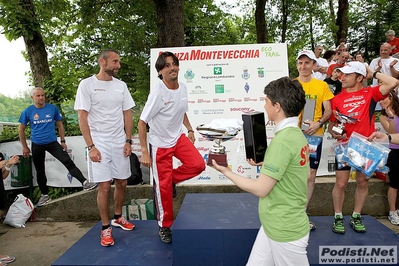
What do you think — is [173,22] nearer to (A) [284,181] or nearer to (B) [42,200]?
(B) [42,200]

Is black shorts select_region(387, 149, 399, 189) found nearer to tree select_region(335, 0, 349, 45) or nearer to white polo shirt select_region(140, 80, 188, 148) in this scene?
white polo shirt select_region(140, 80, 188, 148)

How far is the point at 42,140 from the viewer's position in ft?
15.5

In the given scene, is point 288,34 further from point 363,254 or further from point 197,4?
point 363,254

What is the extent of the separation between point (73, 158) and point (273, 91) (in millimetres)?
4416

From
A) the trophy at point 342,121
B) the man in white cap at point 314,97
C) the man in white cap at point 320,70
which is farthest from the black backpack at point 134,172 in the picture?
the man in white cap at point 320,70

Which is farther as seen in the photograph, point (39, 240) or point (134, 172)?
point (134, 172)

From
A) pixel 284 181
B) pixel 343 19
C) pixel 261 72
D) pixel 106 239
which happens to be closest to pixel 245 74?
pixel 261 72

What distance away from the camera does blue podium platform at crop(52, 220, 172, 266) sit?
262 cm

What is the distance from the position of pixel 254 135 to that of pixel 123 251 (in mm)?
1798

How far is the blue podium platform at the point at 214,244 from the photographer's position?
2471 mm

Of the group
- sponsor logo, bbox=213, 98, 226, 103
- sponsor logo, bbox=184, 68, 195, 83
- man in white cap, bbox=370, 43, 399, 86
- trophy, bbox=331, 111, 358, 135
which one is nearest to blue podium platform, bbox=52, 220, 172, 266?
trophy, bbox=331, 111, 358, 135

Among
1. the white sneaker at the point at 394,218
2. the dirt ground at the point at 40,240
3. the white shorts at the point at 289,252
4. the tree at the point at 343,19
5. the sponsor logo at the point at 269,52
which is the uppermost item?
the tree at the point at 343,19

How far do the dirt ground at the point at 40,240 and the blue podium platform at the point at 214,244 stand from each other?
899mm

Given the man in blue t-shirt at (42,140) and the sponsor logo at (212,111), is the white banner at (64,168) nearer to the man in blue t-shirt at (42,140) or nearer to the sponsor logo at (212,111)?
the man in blue t-shirt at (42,140)
